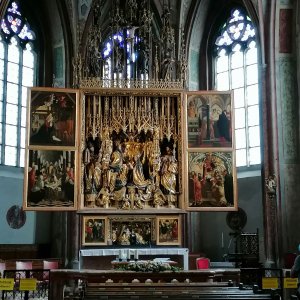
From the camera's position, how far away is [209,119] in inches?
789

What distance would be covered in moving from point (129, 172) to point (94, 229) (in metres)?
2.26

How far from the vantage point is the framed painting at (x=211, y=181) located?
19.6 meters

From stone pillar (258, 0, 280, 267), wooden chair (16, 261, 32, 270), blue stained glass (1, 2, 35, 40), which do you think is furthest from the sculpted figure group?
blue stained glass (1, 2, 35, 40)

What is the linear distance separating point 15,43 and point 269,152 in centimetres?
1171

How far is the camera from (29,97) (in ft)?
63.7

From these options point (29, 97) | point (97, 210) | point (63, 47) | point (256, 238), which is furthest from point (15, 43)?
point (256, 238)

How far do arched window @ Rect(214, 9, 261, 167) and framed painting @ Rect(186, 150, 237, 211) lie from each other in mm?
4771

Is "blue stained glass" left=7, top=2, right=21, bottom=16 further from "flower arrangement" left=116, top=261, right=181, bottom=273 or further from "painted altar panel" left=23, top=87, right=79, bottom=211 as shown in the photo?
"flower arrangement" left=116, top=261, right=181, bottom=273

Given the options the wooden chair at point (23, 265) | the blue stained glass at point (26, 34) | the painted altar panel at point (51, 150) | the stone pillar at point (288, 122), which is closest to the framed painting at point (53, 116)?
the painted altar panel at point (51, 150)

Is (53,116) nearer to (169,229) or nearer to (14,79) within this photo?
(169,229)

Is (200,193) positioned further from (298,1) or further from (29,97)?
(298,1)

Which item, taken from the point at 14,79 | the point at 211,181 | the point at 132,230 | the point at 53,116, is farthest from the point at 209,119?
the point at 14,79

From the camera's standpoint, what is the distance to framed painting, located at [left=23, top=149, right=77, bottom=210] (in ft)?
62.4

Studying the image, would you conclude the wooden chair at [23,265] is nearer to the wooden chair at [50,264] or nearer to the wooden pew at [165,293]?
the wooden chair at [50,264]
